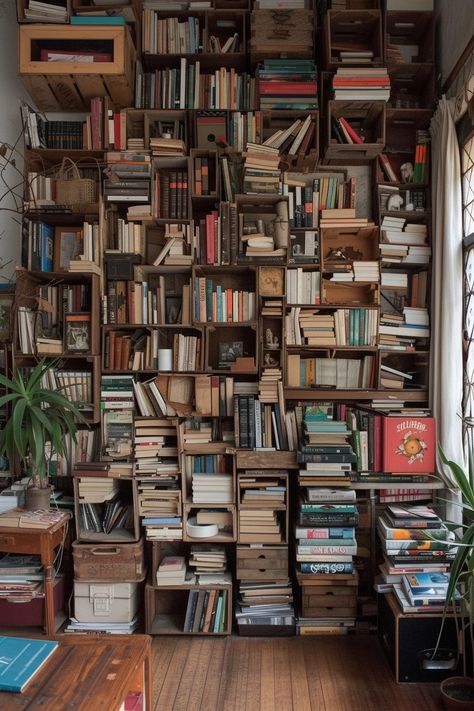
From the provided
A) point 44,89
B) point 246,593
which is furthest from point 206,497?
point 44,89

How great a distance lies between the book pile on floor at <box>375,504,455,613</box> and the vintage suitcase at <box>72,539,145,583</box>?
138cm

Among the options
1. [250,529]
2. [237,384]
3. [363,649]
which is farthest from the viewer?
[237,384]

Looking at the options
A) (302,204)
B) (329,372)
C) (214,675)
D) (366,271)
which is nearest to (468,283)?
(366,271)

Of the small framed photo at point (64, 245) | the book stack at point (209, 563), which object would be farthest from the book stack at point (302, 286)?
the book stack at point (209, 563)

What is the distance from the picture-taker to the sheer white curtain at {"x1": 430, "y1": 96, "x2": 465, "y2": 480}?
131 inches

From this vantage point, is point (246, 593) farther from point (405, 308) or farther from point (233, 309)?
point (405, 308)

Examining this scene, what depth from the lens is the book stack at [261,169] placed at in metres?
3.56

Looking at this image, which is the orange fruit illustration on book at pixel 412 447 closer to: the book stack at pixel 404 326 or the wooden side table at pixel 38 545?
the book stack at pixel 404 326

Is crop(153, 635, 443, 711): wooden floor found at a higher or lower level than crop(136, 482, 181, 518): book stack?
lower

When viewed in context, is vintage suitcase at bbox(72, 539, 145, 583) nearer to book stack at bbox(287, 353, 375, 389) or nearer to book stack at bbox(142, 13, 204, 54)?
book stack at bbox(287, 353, 375, 389)

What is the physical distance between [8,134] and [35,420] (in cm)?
199

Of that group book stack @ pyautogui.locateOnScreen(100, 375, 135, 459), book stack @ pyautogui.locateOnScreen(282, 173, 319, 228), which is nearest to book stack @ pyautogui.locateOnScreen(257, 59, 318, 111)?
book stack @ pyautogui.locateOnScreen(282, 173, 319, 228)

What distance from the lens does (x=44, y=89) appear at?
3.55 meters

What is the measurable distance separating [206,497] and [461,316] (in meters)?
1.86
